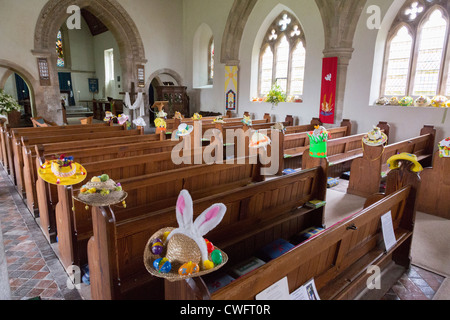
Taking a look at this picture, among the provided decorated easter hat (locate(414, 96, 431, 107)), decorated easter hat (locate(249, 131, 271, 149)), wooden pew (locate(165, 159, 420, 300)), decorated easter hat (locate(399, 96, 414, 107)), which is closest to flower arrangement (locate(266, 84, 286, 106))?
decorated easter hat (locate(399, 96, 414, 107))

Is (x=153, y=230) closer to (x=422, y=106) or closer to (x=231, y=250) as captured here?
(x=231, y=250)

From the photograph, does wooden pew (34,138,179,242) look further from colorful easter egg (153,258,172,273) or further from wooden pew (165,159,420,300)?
colorful easter egg (153,258,172,273)

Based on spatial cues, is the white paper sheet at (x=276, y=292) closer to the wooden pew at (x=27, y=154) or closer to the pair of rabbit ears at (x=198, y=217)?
the pair of rabbit ears at (x=198, y=217)

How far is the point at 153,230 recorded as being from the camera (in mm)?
1909

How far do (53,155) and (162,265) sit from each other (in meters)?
2.75

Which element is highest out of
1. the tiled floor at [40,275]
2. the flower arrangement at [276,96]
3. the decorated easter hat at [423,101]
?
the flower arrangement at [276,96]

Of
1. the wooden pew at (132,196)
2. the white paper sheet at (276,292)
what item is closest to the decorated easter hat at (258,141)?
the wooden pew at (132,196)

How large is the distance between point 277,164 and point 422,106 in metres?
3.91

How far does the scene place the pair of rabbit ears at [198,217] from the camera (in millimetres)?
1241

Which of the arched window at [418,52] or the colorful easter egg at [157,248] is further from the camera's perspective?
the arched window at [418,52]

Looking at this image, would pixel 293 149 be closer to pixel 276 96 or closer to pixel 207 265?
pixel 276 96

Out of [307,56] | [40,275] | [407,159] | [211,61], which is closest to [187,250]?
[40,275]

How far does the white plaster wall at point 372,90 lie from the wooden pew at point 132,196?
571 cm

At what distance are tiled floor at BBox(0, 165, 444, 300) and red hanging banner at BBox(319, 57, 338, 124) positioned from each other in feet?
19.8
